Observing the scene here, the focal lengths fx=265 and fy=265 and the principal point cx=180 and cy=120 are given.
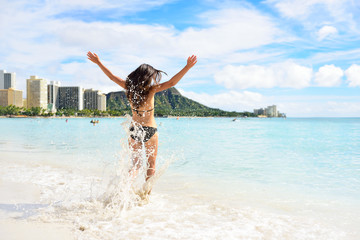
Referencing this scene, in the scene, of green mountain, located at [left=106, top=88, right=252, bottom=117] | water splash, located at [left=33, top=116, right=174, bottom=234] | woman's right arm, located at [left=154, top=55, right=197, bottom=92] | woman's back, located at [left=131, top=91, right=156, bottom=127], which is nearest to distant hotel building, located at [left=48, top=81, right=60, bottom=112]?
green mountain, located at [left=106, top=88, right=252, bottom=117]

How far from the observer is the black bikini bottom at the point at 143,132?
13.6ft

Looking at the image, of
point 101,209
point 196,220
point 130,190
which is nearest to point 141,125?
point 130,190

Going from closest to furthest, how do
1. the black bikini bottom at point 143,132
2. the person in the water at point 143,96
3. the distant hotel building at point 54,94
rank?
the person in the water at point 143,96 < the black bikini bottom at point 143,132 < the distant hotel building at point 54,94

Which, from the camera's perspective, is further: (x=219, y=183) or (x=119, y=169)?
(x=219, y=183)

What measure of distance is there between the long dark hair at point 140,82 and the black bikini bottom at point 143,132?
1.15ft

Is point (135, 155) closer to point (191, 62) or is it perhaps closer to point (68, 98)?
point (191, 62)

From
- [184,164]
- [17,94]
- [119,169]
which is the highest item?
[17,94]

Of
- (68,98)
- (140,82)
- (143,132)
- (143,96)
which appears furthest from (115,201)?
(68,98)

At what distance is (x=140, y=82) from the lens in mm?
4012

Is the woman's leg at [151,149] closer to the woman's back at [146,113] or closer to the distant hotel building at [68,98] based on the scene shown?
the woman's back at [146,113]

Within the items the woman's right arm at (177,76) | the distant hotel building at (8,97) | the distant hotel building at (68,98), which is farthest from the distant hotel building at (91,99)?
the distant hotel building at (8,97)

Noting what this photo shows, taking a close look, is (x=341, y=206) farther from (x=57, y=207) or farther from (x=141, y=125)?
(x=57, y=207)

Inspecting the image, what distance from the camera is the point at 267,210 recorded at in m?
4.65

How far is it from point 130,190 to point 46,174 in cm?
380
